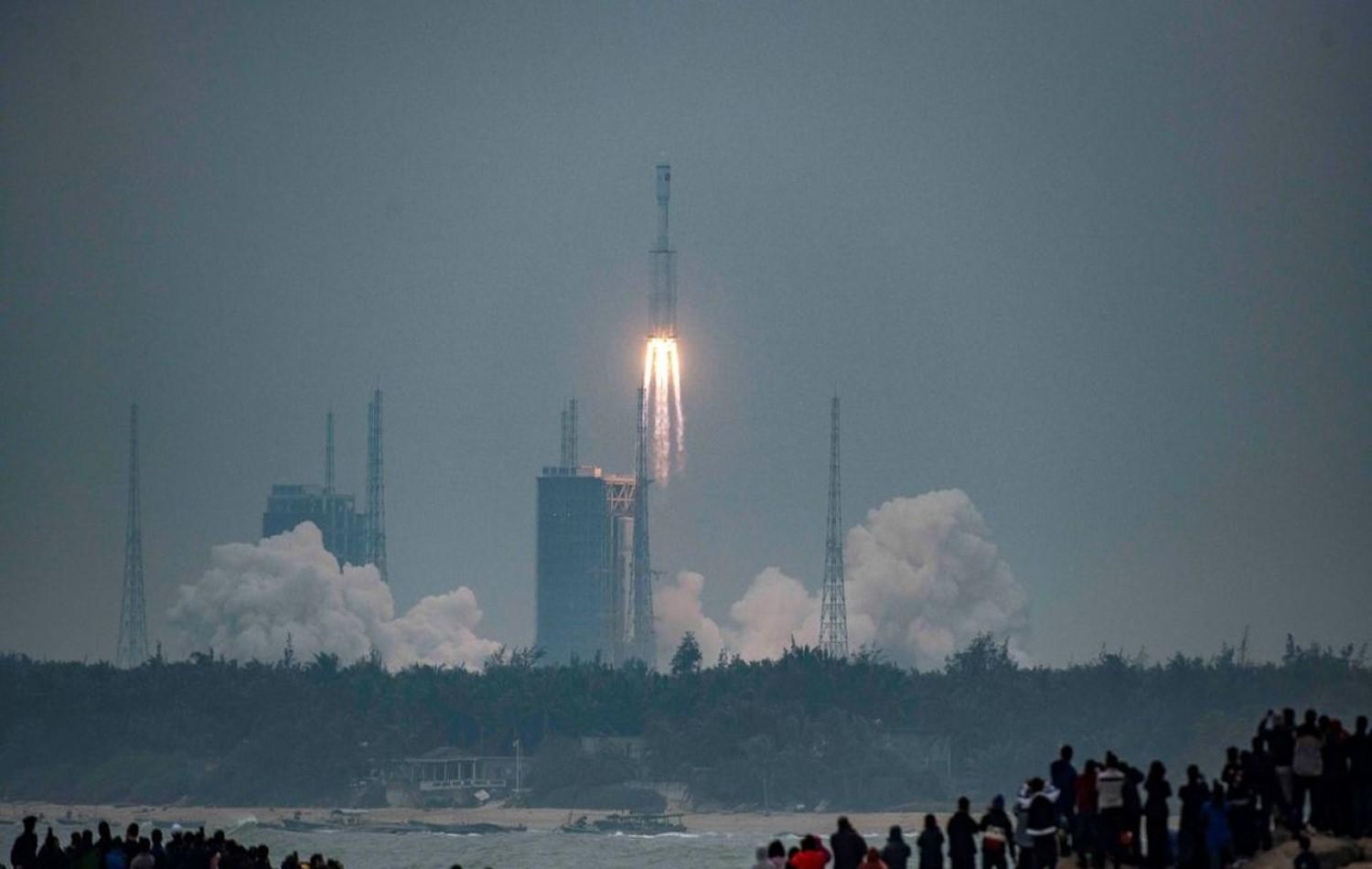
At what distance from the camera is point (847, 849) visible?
5588 centimetres

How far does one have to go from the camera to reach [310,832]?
7594 inches

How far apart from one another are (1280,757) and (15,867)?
32533 mm

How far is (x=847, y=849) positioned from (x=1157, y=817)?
619 centimetres

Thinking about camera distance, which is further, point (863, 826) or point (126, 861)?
point (863, 826)

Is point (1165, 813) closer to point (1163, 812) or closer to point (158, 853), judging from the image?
point (1163, 812)

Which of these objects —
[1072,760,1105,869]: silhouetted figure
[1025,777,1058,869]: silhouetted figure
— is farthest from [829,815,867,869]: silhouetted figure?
[1072,760,1105,869]: silhouetted figure

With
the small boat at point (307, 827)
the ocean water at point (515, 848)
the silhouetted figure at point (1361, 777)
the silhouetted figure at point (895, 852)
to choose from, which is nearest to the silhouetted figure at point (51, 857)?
the silhouetted figure at point (895, 852)

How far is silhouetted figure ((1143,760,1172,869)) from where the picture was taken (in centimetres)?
5562

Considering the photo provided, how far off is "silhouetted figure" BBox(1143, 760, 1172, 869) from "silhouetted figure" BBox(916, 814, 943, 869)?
413 centimetres

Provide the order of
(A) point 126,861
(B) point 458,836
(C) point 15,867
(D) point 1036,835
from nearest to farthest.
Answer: (D) point 1036,835 < (A) point 126,861 < (C) point 15,867 < (B) point 458,836

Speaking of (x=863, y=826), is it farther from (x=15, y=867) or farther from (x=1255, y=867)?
(x=1255, y=867)

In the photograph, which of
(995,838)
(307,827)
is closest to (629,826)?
(307,827)

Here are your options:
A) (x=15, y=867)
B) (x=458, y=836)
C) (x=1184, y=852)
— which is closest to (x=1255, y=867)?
(x=1184, y=852)

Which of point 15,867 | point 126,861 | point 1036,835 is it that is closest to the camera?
point 1036,835
